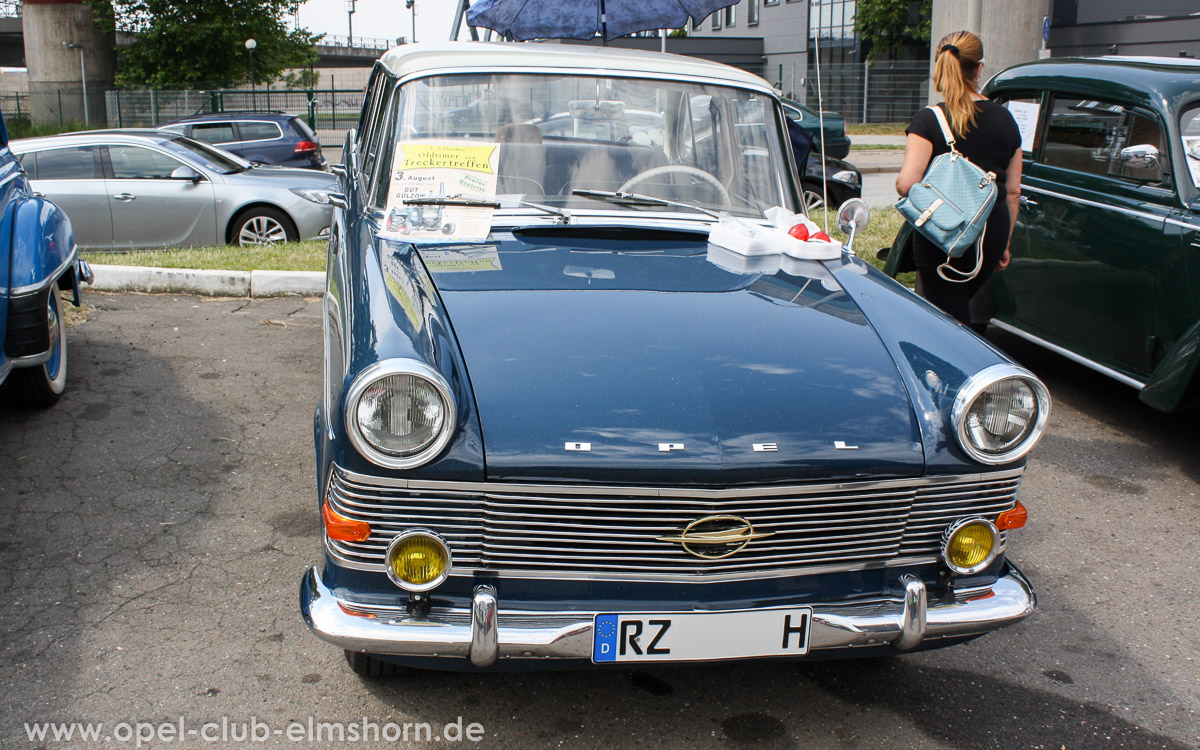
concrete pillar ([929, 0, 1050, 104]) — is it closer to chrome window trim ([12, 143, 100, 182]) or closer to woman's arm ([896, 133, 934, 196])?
woman's arm ([896, 133, 934, 196])

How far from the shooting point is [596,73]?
3848mm

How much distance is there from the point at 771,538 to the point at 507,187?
175 centimetres

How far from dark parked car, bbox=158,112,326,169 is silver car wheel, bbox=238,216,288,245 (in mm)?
6260

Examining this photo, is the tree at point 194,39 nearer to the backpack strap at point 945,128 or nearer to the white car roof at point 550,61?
the white car roof at point 550,61

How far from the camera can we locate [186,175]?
9680 mm

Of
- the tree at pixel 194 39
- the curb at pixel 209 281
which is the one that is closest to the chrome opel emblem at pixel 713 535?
the curb at pixel 209 281

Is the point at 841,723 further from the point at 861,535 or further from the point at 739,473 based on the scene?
the point at 739,473

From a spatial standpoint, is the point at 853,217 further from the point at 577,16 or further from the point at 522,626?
the point at 577,16

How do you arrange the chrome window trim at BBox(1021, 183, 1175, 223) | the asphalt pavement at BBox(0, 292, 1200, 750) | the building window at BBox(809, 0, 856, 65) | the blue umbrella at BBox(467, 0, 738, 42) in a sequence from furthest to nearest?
1. the building window at BBox(809, 0, 856, 65)
2. the blue umbrella at BBox(467, 0, 738, 42)
3. the chrome window trim at BBox(1021, 183, 1175, 223)
4. the asphalt pavement at BBox(0, 292, 1200, 750)

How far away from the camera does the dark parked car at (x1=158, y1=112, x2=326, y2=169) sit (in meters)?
15.6

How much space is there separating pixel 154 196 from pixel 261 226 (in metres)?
1.01

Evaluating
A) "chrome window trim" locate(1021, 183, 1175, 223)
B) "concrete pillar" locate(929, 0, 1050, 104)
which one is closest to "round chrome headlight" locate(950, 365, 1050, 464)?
"chrome window trim" locate(1021, 183, 1175, 223)

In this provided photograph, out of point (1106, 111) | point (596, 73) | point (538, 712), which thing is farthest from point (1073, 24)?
point (538, 712)

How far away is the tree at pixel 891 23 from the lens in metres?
35.1
